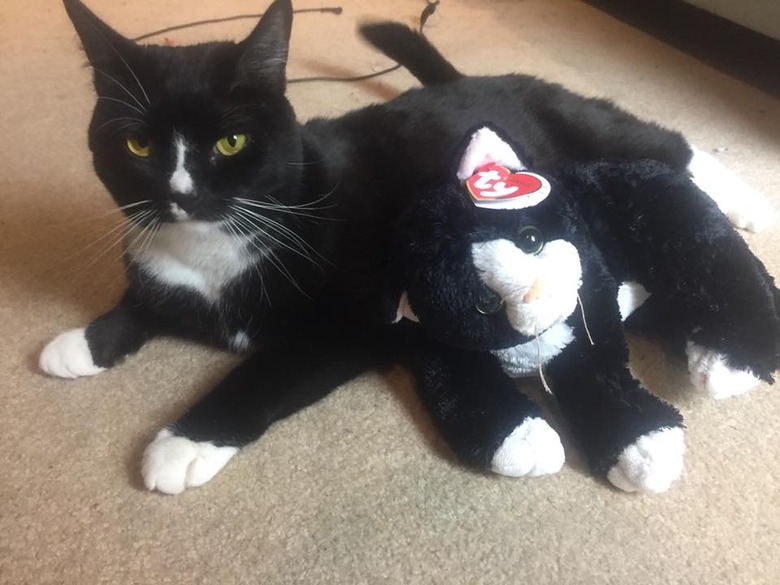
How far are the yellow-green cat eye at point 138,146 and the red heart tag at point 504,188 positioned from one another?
15.4 inches

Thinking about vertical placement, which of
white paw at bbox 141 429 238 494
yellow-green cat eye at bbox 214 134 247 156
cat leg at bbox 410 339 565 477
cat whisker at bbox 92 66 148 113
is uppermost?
cat whisker at bbox 92 66 148 113

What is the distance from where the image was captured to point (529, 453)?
0.82m

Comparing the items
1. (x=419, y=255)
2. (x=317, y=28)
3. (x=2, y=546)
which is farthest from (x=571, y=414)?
(x=317, y=28)

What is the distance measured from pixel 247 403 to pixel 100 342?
0.87 ft

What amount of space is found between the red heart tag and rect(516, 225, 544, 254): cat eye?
28 mm

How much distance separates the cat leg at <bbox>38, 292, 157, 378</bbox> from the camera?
987 mm

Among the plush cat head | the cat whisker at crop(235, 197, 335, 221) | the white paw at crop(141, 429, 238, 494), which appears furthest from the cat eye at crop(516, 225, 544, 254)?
the white paw at crop(141, 429, 238, 494)

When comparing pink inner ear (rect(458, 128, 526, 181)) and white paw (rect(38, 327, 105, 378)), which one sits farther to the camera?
white paw (rect(38, 327, 105, 378))

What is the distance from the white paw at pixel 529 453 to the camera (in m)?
0.82

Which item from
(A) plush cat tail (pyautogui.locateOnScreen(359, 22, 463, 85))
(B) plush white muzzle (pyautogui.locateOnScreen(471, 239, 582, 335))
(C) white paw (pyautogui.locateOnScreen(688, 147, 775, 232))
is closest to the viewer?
(B) plush white muzzle (pyautogui.locateOnScreen(471, 239, 582, 335))

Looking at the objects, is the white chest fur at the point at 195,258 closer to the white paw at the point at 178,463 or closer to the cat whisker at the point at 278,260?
the cat whisker at the point at 278,260

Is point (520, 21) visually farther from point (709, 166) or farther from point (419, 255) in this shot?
point (419, 255)

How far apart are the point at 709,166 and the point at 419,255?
2.36 ft

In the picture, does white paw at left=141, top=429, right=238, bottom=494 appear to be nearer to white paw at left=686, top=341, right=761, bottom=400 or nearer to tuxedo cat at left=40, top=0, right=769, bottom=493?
tuxedo cat at left=40, top=0, right=769, bottom=493
